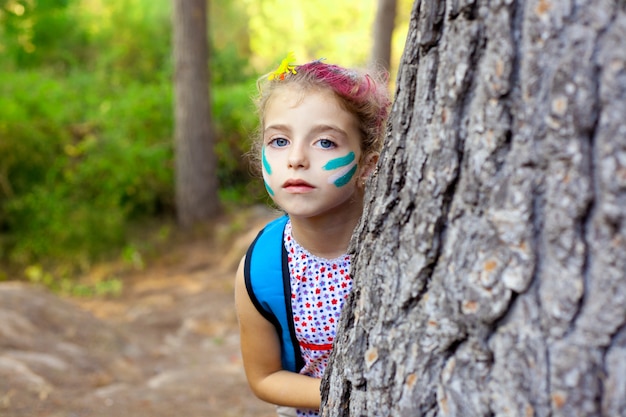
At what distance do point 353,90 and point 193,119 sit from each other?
7.19 meters

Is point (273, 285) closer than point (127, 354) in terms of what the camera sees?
Yes

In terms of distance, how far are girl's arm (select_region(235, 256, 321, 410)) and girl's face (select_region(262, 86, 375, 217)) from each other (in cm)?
29

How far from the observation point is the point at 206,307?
6684mm

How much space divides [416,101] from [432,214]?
215 millimetres

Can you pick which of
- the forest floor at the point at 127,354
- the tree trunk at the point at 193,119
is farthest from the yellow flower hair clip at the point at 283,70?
the tree trunk at the point at 193,119

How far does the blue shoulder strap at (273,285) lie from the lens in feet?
6.11

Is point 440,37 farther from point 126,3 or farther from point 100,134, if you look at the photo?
point 126,3

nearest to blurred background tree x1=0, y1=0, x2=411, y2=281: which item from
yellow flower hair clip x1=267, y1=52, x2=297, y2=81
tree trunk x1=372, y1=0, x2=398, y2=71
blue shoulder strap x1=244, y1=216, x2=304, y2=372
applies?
tree trunk x1=372, y1=0, x2=398, y2=71

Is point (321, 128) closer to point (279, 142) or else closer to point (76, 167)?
point (279, 142)

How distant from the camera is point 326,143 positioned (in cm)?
176

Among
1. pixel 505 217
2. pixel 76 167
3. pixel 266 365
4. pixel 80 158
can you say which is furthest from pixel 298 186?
pixel 80 158

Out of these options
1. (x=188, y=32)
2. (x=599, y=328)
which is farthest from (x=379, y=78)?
(x=188, y=32)

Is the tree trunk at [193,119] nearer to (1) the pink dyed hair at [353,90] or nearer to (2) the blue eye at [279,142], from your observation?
(1) the pink dyed hair at [353,90]

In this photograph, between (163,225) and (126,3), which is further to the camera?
(126,3)
